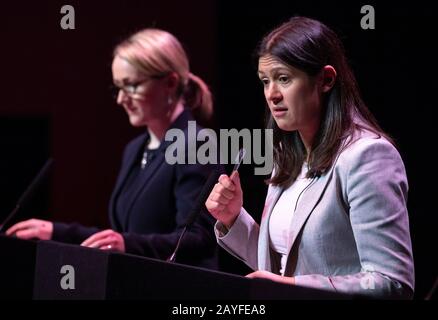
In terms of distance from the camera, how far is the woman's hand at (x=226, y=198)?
1632 millimetres

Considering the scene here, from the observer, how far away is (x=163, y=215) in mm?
2328

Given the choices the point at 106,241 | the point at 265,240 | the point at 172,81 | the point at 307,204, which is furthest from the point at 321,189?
the point at 172,81

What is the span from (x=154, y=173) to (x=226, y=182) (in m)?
0.79

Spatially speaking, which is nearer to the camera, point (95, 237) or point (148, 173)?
point (95, 237)

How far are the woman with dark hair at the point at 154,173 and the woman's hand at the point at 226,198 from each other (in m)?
0.55

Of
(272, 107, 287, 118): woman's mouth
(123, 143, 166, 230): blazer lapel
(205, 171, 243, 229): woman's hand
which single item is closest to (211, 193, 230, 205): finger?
(205, 171, 243, 229): woman's hand

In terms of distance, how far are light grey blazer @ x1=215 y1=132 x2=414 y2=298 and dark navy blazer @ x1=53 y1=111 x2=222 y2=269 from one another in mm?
655

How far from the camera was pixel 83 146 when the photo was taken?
383 cm

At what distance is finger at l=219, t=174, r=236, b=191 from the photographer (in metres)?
1.62

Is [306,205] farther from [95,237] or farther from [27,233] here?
[27,233]

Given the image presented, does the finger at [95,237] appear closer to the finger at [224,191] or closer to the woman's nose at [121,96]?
the woman's nose at [121,96]

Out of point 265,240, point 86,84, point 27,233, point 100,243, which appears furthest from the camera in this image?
point 86,84

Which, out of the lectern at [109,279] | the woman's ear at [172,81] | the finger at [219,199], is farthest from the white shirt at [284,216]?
the woman's ear at [172,81]

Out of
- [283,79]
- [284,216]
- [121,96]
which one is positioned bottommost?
[284,216]
